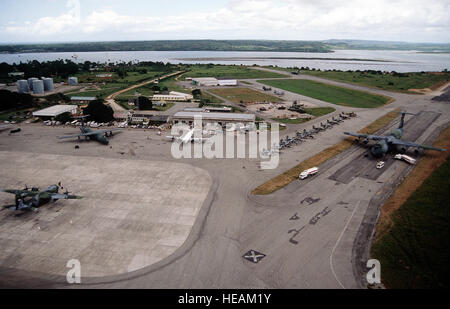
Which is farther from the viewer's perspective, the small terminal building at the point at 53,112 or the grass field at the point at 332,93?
the grass field at the point at 332,93

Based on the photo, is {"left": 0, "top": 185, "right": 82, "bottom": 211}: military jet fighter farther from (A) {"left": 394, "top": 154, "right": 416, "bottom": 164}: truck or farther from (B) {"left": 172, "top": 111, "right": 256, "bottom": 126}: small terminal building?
(A) {"left": 394, "top": 154, "right": 416, "bottom": 164}: truck

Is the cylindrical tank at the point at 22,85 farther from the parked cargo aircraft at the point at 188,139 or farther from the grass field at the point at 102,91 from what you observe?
the parked cargo aircraft at the point at 188,139

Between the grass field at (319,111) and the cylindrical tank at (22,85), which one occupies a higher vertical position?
the cylindrical tank at (22,85)

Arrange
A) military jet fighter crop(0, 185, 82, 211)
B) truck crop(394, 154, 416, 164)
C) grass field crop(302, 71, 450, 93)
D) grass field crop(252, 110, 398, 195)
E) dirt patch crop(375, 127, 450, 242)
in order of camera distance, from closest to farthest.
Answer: dirt patch crop(375, 127, 450, 242) → military jet fighter crop(0, 185, 82, 211) → grass field crop(252, 110, 398, 195) → truck crop(394, 154, 416, 164) → grass field crop(302, 71, 450, 93)

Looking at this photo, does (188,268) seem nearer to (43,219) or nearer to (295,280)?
(295,280)

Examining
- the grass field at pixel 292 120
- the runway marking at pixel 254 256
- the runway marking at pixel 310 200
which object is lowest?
the runway marking at pixel 254 256

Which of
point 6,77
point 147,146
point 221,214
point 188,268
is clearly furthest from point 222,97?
point 6,77

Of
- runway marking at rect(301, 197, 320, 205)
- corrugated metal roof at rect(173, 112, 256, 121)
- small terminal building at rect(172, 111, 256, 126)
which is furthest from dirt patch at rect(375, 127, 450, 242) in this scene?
corrugated metal roof at rect(173, 112, 256, 121)

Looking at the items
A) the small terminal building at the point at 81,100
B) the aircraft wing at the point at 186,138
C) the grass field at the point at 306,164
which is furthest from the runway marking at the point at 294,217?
the small terminal building at the point at 81,100
